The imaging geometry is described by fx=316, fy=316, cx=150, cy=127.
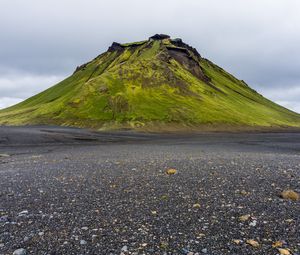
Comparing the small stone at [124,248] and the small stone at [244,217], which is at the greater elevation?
the small stone at [244,217]

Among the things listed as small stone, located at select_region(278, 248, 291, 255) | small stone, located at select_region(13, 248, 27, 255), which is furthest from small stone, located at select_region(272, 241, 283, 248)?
small stone, located at select_region(13, 248, 27, 255)

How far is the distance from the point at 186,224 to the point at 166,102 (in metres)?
173

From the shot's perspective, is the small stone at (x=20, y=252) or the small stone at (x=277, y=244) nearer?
the small stone at (x=20, y=252)

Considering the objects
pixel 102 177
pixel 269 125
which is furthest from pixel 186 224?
pixel 269 125

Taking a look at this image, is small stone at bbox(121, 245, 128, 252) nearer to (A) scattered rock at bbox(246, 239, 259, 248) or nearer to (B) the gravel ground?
(B) the gravel ground

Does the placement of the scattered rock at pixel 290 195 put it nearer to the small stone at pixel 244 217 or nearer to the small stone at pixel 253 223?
the small stone at pixel 244 217

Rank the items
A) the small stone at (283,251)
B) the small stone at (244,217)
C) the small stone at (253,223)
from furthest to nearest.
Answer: the small stone at (244,217) < the small stone at (253,223) < the small stone at (283,251)

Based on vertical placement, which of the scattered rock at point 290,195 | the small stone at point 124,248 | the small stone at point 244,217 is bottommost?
the small stone at point 124,248

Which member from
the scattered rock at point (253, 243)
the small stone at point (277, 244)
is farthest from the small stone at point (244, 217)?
the small stone at point (277, 244)

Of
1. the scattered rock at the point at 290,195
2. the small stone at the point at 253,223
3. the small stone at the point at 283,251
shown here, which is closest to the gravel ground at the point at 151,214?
the small stone at the point at 253,223

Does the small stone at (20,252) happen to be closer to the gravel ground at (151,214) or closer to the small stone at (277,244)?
the gravel ground at (151,214)

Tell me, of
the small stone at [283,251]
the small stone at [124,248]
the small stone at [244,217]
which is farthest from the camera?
the small stone at [244,217]

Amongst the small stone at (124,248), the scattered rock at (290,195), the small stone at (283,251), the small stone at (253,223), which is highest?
the scattered rock at (290,195)

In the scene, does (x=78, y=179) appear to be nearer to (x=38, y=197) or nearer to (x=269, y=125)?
(x=38, y=197)
